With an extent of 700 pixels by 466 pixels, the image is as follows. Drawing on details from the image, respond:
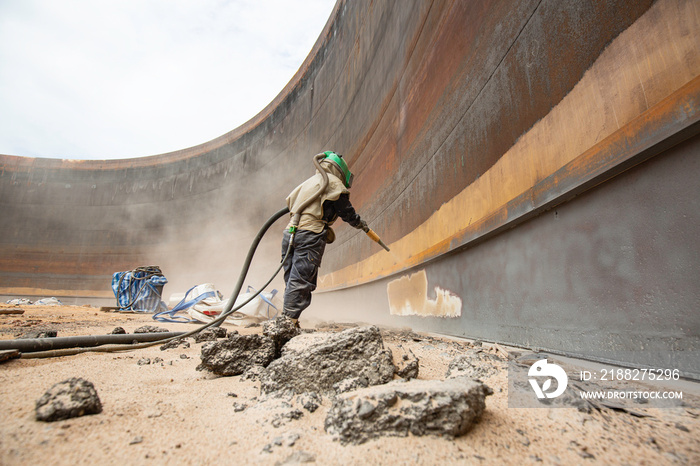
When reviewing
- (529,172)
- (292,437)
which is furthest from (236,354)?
(529,172)

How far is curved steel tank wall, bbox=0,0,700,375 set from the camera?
0.89 meters

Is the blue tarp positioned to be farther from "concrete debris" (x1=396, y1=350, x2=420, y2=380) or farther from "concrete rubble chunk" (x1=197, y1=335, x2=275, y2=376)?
"concrete debris" (x1=396, y1=350, x2=420, y2=380)

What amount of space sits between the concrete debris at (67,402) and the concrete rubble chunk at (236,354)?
41cm

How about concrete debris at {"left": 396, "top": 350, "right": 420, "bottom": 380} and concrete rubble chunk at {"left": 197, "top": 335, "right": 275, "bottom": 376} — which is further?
concrete rubble chunk at {"left": 197, "top": 335, "right": 275, "bottom": 376}

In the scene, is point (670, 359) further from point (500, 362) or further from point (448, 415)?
point (448, 415)

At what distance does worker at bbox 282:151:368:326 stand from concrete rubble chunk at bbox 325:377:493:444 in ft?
4.20

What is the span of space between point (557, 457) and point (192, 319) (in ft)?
12.2

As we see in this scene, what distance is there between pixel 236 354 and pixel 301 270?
2.87 feet

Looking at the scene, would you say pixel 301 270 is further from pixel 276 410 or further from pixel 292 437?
pixel 292 437

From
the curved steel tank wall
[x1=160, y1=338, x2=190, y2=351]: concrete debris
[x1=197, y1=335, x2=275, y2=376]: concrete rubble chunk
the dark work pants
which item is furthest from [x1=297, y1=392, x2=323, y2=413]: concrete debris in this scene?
[x1=160, y1=338, x2=190, y2=351]: concrete debris

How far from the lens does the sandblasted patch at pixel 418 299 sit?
2.11m

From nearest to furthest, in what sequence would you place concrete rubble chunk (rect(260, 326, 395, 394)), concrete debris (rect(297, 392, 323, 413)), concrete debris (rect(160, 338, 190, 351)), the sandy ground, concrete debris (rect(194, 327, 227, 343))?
the sandy ground → concrete debris (rect(297, 392, 323, 413)) → concrete rubble chunk (rect(260, 326, 395, 394)) → concrete debris (rect(160, 338, 190, 351)) → concrete debris (rect(194, 327, 227, 343))

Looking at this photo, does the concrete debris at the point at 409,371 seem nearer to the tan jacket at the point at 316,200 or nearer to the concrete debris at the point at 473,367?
the concrete debris at the point at 473,367

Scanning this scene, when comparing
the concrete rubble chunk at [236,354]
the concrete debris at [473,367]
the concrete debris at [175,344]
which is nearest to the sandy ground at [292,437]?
the concrete debris at [473,367]
